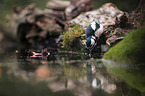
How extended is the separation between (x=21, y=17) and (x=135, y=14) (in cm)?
456

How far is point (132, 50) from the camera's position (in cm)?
120

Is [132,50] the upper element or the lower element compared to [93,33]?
lower

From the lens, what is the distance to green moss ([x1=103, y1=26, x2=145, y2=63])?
1152 mm

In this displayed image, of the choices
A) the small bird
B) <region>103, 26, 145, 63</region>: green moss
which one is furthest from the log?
<region>103, 26, 145, 63</region>: green moss

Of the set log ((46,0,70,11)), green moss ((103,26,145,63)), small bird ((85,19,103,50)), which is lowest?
green moss ((103,26,145,63))

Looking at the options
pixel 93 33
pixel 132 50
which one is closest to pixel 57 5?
pixel 93 33

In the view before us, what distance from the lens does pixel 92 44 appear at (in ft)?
6.22

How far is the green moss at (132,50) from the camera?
1.15 m

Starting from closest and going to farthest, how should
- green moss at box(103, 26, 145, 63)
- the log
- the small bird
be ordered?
green moss at box(103, 26, 145, 63) < the small bird < the log

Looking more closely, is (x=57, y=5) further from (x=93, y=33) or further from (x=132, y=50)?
(x=132, y=50)

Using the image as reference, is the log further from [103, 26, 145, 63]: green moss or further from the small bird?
[103, 26, 145, 63]: green moss

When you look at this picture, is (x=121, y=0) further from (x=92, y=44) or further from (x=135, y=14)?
(x=92, y=44)

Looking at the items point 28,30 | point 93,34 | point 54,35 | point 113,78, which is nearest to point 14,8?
point 28,30

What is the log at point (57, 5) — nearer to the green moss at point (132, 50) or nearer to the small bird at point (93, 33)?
the small bird at point (93, 33)
